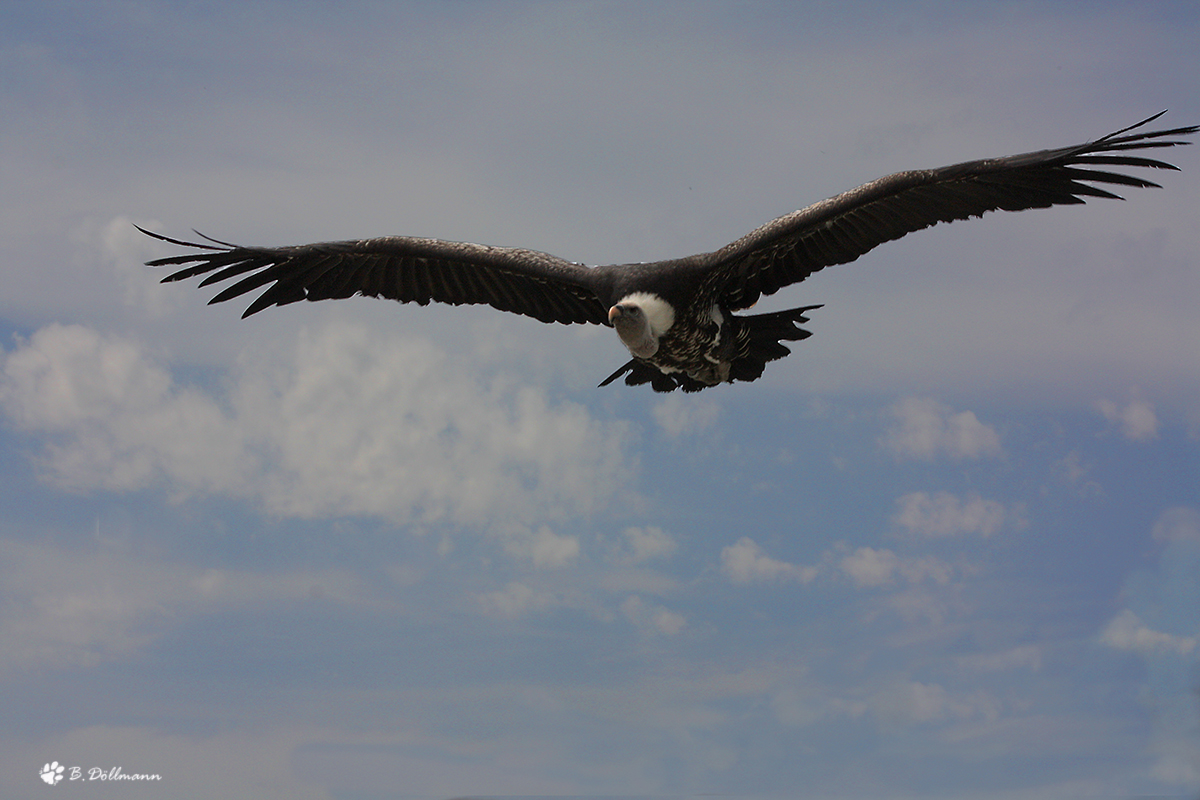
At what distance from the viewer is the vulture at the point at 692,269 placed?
10414 millimetres

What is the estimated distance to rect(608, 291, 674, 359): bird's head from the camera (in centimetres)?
1093

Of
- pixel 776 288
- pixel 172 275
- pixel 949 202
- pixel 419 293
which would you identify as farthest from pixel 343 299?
pixel 949 202

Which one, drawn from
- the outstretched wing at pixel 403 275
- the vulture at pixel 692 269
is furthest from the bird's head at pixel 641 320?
the outstretched wing at pixel 403 275

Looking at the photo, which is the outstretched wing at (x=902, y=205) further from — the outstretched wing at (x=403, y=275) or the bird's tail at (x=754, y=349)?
the outstretched wing at (x=403, y=275)

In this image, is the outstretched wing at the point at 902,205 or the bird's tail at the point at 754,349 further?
the bird's tail at the point at 754,349

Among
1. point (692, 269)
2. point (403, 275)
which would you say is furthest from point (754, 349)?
point (403, 275)

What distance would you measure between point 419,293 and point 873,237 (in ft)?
20.3

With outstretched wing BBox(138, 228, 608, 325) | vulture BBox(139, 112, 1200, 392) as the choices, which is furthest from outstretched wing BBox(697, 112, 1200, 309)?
outstretched wing BBox(138, 228, 608, 325)

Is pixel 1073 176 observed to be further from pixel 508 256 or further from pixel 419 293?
Result: pixel 419 293

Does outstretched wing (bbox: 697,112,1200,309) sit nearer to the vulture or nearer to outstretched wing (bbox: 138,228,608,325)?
the vulture

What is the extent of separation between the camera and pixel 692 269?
11.2 meters

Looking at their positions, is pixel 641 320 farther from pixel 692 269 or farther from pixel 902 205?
pixel 902 205

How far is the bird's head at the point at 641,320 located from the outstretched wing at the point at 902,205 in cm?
70

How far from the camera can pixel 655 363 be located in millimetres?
12242
